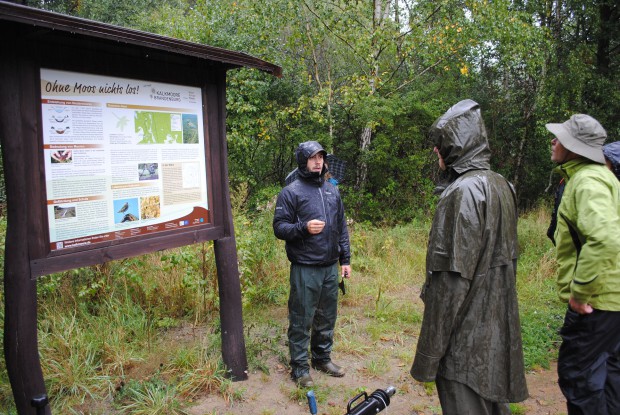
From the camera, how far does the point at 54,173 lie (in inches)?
105

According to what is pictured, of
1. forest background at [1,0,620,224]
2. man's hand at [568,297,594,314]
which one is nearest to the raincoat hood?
man's hand at [568,297,594,314]

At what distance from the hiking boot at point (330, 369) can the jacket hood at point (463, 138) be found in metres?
2.39

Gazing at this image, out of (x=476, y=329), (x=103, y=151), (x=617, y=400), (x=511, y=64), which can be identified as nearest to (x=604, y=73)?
(x=511, y=64)

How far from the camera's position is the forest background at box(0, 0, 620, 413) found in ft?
16.6

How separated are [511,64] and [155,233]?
34.0ft

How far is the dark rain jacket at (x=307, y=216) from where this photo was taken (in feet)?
12.6

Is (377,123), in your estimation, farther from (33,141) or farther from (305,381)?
(33,141)

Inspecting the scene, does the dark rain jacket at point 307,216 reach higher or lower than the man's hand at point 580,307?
higher

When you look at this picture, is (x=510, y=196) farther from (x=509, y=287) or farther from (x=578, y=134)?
(x=578, y=134)

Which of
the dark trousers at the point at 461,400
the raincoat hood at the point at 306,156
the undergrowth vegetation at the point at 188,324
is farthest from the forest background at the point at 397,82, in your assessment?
the dark trousers at the point at 461,400

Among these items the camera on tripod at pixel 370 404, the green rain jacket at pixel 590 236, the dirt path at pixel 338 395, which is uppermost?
the green rain jacket at pixel 590 236

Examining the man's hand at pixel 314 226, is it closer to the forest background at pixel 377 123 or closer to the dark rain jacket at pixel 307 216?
the dark rain jacket at pixel 307 216

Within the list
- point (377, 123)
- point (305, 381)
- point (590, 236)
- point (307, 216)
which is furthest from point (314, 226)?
point (377, 123)

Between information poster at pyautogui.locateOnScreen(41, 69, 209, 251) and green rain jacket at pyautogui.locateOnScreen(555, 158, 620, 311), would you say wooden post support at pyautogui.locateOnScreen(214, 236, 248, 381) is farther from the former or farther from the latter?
green rain jacket at pyautogui.locateOnScreen(555, 158, 620, 311)
